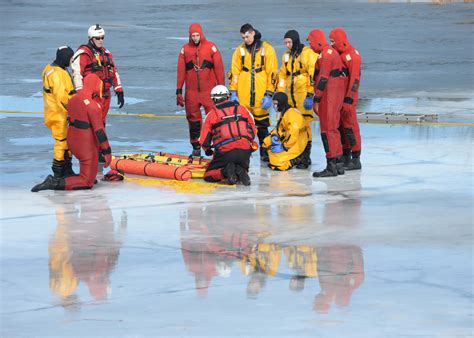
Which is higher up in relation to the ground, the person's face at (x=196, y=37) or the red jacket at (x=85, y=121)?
the person's face at (x=196, y=37)

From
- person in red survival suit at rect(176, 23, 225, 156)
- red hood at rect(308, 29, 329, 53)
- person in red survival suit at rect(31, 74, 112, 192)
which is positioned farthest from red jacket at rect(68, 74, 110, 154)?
red hood at rect(308, 29, 329, 53)

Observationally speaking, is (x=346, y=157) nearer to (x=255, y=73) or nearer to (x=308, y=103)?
(x=308, y=103)

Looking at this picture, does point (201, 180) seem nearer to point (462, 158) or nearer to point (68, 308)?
point (462, 158)

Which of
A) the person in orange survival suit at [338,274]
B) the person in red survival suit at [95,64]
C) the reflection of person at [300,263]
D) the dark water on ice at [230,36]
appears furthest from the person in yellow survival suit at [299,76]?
the dark water on ice at [230,36]

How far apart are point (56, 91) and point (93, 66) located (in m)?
1.66

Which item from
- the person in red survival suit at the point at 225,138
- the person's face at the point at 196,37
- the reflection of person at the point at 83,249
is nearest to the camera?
the reflection of person at the point at 83,249

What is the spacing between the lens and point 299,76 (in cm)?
1612

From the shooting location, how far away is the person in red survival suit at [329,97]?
595 inches

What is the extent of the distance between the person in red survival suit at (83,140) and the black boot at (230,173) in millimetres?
1396

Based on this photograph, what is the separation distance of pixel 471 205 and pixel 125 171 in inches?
177

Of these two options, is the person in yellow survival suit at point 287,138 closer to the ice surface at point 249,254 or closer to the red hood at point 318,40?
the ice surface at point 249,254


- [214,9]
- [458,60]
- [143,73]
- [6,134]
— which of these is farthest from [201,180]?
[214,9]

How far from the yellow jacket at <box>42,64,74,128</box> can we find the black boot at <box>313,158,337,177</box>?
3119 mm

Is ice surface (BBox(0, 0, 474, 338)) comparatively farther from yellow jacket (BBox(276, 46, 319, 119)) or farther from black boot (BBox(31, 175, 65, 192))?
yellow jacket (BBox(276, 46, 319, 119))
